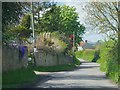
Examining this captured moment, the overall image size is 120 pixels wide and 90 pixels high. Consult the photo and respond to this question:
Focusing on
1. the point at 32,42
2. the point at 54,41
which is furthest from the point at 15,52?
the point at 54,41

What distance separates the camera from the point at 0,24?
→ 62.2ft

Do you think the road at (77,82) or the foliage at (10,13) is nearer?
the foliage at (10,13)

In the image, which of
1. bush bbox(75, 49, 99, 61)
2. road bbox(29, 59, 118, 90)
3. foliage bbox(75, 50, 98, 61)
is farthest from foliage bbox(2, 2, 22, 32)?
foliage bbox(75, 50, 98, 61)

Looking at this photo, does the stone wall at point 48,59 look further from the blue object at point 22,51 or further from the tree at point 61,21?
the blue object at point 22,51

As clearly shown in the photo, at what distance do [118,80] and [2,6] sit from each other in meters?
8.43

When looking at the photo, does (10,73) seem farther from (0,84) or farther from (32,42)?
(32,42)

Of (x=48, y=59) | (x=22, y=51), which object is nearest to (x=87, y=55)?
(x=48, y=59)

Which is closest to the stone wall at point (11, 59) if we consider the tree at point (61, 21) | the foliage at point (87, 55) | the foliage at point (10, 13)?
the foliage at point (10, 13)

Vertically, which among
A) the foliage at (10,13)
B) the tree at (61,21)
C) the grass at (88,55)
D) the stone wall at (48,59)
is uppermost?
the tree at (61,21)

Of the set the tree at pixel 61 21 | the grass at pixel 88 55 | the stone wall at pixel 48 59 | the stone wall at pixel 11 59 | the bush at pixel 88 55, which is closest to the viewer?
the stone wall at pixel 11 59

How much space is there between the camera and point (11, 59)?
26547 mm

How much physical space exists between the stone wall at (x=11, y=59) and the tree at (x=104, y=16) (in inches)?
233

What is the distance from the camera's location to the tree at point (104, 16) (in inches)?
1065

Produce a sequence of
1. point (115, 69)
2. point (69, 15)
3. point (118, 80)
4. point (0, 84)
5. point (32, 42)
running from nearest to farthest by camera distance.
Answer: point (0, 84)
point (118, 80)
point (115, 69)
point (32, 42)
point (69, 15)
